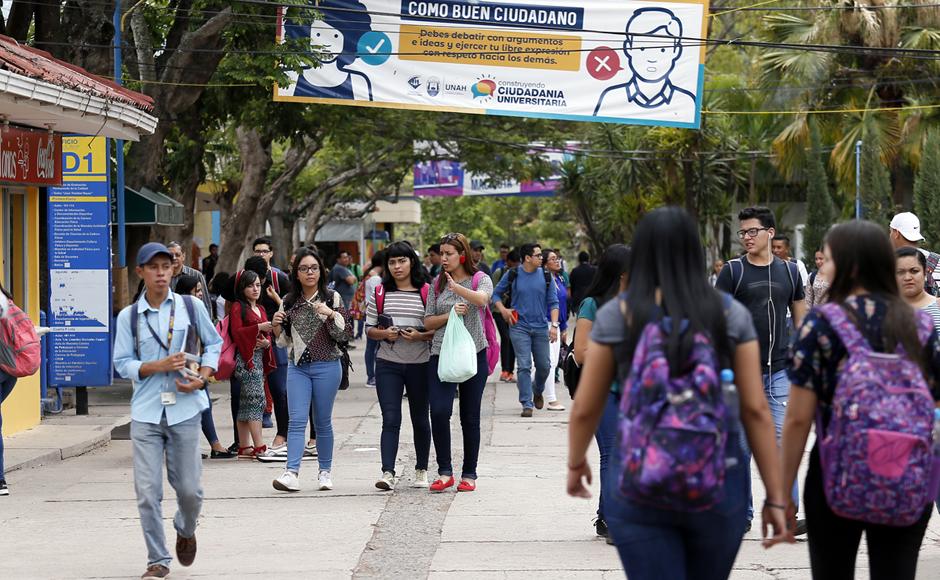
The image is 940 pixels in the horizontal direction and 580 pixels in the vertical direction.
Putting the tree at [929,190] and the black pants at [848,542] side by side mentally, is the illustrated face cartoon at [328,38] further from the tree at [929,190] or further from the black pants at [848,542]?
the black pants at [848,542]

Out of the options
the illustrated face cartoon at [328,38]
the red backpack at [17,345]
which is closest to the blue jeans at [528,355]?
the illustrated face cartoon at [328,38]

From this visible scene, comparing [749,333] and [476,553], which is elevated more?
[749,333]

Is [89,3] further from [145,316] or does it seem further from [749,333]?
[749,333]

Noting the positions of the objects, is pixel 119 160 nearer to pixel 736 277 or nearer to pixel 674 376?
pixel 736 277

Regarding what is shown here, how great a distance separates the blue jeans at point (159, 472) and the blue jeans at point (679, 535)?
10.6 feet

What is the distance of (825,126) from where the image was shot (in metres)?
27.6

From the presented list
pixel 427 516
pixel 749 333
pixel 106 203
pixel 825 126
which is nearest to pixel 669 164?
pixel 825 126

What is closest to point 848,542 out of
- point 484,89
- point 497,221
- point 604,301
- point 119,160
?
A: point 604,301

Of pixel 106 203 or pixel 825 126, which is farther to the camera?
pixel 825 126

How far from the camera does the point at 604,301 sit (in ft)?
22.9

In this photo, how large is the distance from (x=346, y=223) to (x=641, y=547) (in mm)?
49127

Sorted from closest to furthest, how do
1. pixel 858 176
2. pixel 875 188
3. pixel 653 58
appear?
pixel 653 58 → pixel 875 188 → pixel 858 176

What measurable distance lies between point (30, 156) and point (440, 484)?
5970 mm

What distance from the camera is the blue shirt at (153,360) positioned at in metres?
6.61
